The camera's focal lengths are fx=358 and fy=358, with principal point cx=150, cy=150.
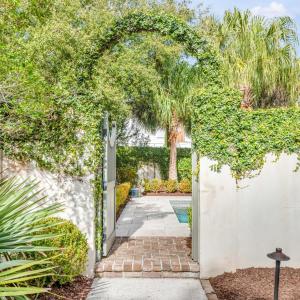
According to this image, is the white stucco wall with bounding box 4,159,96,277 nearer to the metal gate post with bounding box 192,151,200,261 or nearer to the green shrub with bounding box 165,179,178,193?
the metal gate post with bounding box 192,151,200,261

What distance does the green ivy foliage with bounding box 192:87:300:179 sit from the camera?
17.9ft

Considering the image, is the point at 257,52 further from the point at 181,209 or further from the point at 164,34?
the point at 164,34

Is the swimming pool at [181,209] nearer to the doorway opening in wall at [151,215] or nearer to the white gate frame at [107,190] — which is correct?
the doorway opening in wall at [151,215]

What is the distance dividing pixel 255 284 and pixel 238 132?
2.22m

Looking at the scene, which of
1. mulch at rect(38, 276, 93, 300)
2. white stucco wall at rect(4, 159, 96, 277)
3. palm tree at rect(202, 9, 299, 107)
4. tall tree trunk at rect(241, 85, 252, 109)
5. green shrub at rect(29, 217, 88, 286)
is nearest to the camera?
mulch at rect(38, 276, 93, 300)

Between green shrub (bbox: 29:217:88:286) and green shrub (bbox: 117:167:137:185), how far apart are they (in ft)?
37.0

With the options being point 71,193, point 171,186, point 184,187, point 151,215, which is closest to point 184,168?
point 184,187

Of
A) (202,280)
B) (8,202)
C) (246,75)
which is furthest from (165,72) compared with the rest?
(8,202)

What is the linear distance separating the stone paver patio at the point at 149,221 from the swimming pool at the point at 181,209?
160 mm

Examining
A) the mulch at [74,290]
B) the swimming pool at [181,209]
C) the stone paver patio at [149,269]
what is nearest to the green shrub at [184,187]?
the swimming pool at [181,209]

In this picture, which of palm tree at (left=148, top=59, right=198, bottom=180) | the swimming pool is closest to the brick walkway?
the swimming pool

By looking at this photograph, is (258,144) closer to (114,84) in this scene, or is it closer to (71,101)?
(71,101)

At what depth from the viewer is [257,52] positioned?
12.0 meters

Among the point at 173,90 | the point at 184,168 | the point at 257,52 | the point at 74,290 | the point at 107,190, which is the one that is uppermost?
the point at 257,52
